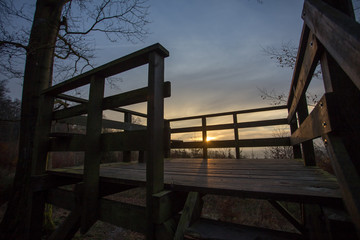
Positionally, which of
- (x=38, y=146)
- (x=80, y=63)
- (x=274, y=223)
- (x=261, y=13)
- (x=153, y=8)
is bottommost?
(x=274, y=223)

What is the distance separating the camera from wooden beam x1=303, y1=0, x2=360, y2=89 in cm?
49

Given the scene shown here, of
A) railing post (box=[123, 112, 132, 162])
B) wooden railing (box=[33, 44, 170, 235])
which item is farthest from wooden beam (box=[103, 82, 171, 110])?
railing post (box=[123, 112, 132, 162])

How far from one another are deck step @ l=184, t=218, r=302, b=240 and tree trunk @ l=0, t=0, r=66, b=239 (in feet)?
8.92

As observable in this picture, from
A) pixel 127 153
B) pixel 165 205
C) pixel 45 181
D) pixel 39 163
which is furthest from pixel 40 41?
pixel 165 205

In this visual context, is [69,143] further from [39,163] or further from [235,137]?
[235,137]

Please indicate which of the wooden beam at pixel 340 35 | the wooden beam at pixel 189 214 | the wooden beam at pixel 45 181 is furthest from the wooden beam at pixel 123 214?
the wooden beam at pixel 340 35

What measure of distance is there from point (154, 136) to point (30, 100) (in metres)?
3.50

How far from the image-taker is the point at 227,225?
1145 mm

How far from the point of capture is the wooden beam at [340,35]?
1.61 ft

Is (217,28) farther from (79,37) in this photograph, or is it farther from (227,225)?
(227,225)

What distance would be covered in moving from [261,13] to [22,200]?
757 cm

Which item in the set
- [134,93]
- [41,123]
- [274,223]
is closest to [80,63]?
[41,123]

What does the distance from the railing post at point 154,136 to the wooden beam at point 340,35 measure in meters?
1.10

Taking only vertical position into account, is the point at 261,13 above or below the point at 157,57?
above
